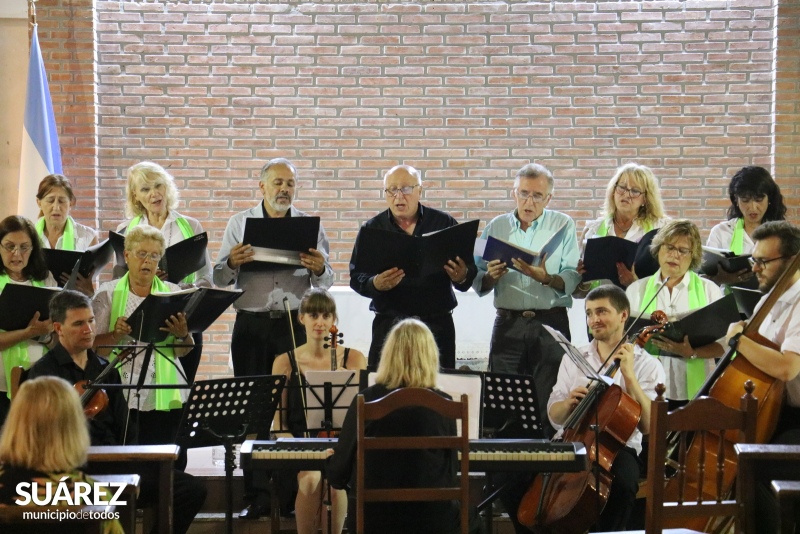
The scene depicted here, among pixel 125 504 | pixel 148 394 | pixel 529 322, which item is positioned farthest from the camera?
pixel 529 322

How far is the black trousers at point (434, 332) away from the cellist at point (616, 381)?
2.65 feet

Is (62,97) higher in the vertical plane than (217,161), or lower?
higher

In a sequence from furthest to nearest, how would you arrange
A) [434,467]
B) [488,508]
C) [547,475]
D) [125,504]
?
[488,508] → [547,475] → [434,467] → [125,504]

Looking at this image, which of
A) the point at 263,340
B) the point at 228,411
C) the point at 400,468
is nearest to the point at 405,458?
the point at 400,468

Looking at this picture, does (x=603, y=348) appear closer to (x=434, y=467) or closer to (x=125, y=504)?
(x=434, y=467)

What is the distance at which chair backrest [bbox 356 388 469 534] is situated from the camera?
11.0 ft

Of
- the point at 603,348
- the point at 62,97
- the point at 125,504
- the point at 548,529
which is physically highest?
the point at 62,97

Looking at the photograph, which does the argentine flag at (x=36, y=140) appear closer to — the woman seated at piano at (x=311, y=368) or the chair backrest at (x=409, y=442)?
the woman seated at piano at (x=311, y=368)

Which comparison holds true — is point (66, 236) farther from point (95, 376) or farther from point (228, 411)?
point (228, 411)

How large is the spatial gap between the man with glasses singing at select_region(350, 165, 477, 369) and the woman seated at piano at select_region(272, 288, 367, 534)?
0.38m

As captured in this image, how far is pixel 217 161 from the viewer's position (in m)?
7.11

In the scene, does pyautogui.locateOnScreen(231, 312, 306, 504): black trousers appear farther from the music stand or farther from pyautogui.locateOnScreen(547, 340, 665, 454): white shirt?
pyautogui.locateOnScreen(547, 340, 665, 454): white shirt

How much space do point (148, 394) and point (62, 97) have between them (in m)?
3.03

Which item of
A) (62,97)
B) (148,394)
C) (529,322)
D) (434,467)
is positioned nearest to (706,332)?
(529,322)
